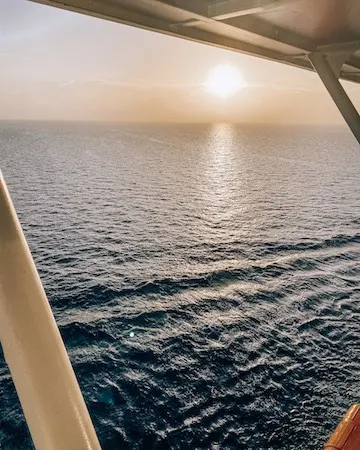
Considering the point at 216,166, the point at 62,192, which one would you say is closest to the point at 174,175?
the point at 216,166

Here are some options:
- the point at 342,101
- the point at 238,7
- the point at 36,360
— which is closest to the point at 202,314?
the point at 342,101

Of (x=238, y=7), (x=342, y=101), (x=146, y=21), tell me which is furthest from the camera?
(x=342, y=101)

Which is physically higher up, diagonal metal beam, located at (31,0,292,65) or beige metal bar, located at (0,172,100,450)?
diagonal metal beam, located at (31,0,292,65)

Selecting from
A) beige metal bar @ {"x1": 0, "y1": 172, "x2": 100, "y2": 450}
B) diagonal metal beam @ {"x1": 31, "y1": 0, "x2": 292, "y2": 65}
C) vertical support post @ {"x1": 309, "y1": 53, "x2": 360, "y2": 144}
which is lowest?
beige metal bar @ {"x1": 0, "y1": 172, "x2": 100, "y2": 450}

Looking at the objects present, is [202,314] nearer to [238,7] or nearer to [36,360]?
[238,7]

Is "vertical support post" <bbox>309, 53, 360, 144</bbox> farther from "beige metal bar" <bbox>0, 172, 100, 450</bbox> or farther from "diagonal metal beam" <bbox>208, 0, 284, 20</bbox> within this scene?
"beige metal bar" <bbox>0, 172, 100, 450</bbox>

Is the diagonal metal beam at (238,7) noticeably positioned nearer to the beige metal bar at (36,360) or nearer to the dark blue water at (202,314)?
the beige metal bar at (36,360)

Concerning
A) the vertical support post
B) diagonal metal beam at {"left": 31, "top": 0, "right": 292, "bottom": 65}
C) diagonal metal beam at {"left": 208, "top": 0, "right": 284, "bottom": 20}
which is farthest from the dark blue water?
diagonal metal beam at {"left": 208, "top": 0, "right": 284, "bottom": 20}

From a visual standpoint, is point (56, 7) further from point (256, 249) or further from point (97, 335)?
point (256, 249)
